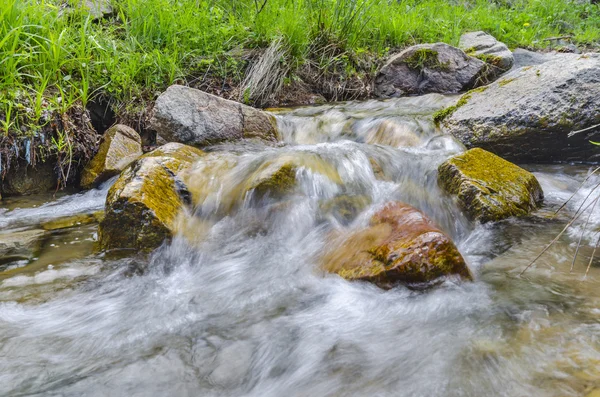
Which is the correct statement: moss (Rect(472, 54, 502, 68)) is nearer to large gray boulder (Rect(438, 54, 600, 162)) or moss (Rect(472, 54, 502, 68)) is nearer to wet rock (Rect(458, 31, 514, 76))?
wet rock (Rect(458, 31, 514, 76))

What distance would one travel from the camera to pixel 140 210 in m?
2.63

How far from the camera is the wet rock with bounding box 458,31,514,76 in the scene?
644 centimetres

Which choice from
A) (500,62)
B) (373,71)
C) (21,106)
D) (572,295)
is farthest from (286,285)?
(500,62)

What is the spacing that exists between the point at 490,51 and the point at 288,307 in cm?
612

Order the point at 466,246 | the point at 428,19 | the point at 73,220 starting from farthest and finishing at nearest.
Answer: the point at 428,19
the point at 73,220
the point at 466,246

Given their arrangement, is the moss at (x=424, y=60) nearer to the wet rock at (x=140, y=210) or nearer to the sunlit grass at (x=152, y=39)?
the sunlit grass at (x=152, y=39)

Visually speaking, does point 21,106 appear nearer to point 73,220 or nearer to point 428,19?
point 73,220

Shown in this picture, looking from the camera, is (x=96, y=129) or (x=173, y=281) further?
(x=96, y=129)

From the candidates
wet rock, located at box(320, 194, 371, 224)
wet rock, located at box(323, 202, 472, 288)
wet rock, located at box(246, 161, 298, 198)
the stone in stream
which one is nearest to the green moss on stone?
the stone in stream

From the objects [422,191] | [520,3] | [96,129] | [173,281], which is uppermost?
[520,3]

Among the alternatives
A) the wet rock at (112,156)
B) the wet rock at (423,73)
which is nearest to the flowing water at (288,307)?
the wet rock at (112,156)

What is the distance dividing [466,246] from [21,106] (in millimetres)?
3532

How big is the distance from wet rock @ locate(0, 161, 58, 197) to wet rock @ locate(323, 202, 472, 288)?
9.05ft

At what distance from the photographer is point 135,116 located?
173 inches
